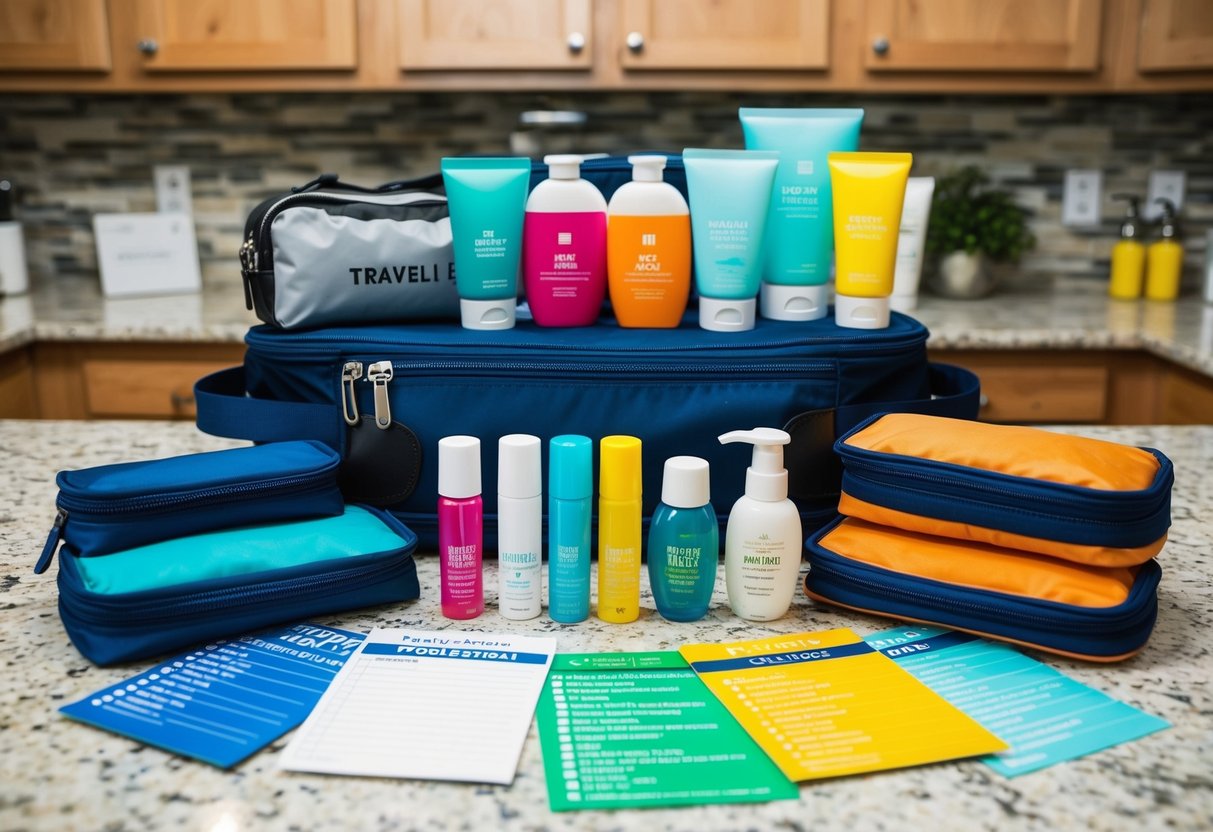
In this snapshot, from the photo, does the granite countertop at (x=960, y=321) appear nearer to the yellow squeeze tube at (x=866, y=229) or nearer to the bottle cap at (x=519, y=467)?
the yellow squeeze tube at (x=866, y=229)

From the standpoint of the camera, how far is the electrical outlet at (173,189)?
262 cm

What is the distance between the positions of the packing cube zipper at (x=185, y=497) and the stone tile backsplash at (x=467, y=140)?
5.80ft

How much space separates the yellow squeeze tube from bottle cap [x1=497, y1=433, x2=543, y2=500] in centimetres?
40

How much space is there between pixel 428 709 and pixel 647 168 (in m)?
0.56

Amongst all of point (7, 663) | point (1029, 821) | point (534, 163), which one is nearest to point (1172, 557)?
point (1029, 821)

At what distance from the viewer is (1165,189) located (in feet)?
8.50

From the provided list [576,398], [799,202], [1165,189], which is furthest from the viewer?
[1165,189]

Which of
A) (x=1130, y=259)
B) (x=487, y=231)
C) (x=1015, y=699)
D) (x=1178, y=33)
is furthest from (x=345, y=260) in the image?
(x=1130, y=259)

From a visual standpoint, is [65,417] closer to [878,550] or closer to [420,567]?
[420,567]

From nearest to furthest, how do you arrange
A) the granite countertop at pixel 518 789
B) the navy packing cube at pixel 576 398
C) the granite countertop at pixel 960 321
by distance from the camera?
1. the granite countertop at pixel 518 789
2. the navy packing cube at pixel 576 398
3. the granite countertop at pixel 960 321

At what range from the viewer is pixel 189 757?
64cm

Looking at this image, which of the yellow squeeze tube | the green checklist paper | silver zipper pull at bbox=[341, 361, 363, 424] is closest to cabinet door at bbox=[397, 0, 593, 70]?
the yellow squeeze tube

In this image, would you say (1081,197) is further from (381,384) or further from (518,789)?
(518,789)

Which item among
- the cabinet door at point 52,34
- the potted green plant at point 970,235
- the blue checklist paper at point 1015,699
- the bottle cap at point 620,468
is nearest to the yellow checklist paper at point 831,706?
the blue checklist paper at point 1015,699
